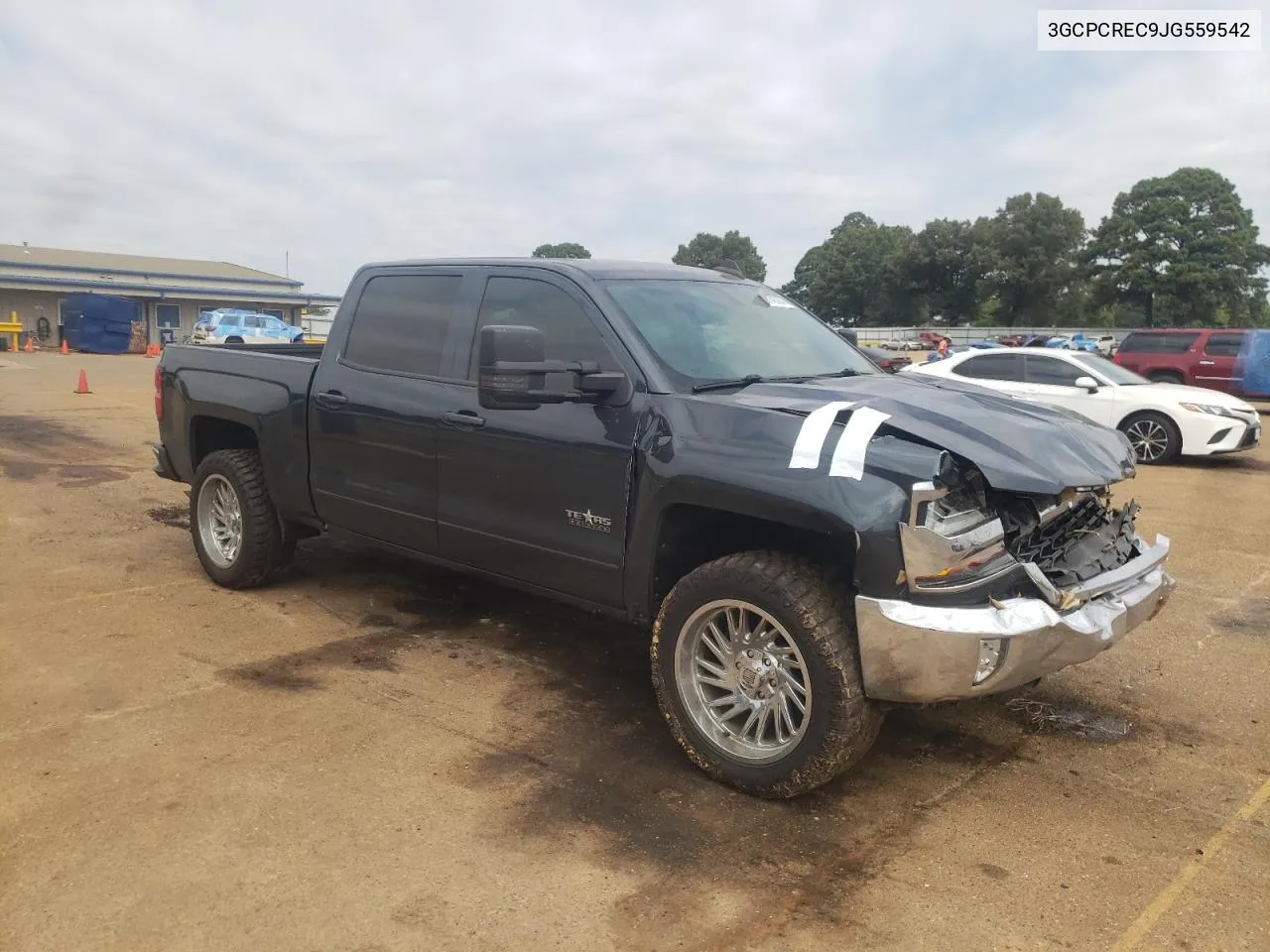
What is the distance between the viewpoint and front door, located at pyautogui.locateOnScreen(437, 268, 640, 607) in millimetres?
3859

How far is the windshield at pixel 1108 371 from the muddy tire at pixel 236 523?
10.3 meters

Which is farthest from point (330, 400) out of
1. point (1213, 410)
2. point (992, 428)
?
point (1213, 410)

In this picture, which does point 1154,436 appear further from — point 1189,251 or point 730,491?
point 1189,251

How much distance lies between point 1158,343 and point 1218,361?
3.27 feet

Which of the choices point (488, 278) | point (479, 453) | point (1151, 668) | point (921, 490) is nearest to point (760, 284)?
point (488, 278)

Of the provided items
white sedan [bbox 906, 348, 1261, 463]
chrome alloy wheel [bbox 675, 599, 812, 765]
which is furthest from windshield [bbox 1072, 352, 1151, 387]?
chrome alloy wheel [bbox 675, 599, 812, 765]

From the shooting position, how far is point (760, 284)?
5160mm

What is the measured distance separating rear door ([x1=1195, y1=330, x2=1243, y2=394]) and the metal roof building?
40690 mm

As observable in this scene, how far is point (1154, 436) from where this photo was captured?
1203 cm

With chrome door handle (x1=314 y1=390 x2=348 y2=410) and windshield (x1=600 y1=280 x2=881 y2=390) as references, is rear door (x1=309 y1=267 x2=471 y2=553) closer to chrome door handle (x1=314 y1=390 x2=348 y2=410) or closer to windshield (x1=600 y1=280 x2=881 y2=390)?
chrome door handle (x1=314 y1=390 x2=348 y2=410)

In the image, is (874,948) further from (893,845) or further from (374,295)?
(374,295)

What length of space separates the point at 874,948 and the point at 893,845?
0.59 m

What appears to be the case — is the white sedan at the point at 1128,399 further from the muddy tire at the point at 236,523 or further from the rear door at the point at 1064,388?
the muddy tire at the point at 236,523

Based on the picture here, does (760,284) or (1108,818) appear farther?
(760,284)
